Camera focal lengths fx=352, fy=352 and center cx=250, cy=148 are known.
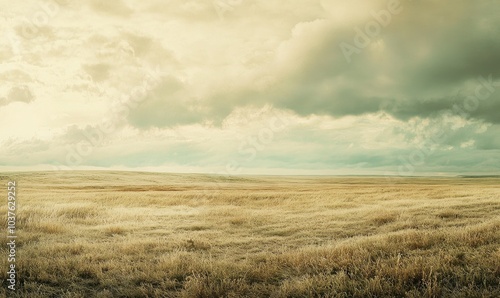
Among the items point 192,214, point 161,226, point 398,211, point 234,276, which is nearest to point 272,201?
point 192,214

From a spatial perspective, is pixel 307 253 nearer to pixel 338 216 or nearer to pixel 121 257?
pixel 121 257

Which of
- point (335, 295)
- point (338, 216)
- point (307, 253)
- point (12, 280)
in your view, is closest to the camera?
point (335, 295)

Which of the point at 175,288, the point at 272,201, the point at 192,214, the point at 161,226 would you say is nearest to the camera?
the point at 175,288

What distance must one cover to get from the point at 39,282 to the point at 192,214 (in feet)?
45.8

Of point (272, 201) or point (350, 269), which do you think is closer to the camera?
point (350, 269)

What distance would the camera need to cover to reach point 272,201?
31641mm

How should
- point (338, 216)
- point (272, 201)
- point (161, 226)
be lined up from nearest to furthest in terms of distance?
point (161, 226)
point (338, 216)
point (272, 201)

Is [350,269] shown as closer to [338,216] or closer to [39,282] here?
[39,282]

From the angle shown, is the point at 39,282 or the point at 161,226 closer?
the point at 39,282

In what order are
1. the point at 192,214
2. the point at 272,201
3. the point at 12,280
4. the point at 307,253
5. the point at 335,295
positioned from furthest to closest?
the point at 272,201 → the point at 192,214 → the point at 307,253 → the point at 12,280 → the point at 335,295

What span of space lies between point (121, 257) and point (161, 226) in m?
7.49

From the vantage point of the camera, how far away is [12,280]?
7652 millimetres

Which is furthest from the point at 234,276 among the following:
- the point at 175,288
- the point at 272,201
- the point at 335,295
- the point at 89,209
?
the point at 272,201

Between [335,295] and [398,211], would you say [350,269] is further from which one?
[398,211]
